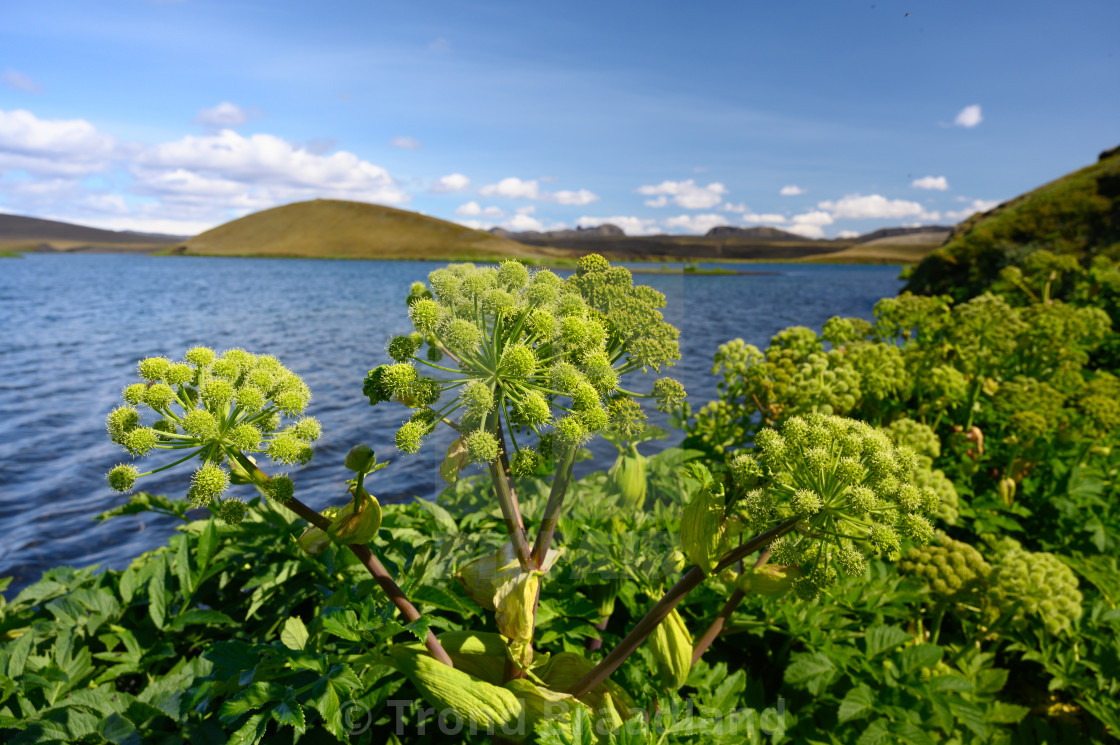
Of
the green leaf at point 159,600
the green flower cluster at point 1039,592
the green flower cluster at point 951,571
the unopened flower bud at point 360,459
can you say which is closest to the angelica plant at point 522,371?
the unopened flower bud at point 360,459

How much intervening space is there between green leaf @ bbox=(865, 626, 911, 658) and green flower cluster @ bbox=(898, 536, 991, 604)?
22.5 inches

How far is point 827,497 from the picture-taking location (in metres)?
1.42

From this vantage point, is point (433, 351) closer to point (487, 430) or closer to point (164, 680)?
point (487, 430)

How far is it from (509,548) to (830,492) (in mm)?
→ 846

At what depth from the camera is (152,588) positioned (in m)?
2.30

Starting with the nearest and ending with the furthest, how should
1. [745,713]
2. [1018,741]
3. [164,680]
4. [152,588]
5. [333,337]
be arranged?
1. [745,713]
2. [164,680]
3. [152,588]
4. [1018,741]
5. [333,337]

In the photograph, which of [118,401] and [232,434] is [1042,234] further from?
[118,401]

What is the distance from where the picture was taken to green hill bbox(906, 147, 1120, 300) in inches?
587

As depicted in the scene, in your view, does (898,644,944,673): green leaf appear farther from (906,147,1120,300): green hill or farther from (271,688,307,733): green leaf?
(906,147,1120,300): green hill

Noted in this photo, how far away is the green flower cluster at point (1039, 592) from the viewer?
8.93ft

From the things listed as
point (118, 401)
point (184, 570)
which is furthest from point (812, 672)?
point (118, 401)

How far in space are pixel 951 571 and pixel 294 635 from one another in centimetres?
289

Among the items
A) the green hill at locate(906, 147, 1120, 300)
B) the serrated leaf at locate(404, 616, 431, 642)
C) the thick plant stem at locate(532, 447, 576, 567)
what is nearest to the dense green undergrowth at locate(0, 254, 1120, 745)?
the serrated leaf at locate(404, 616, 431, 642)

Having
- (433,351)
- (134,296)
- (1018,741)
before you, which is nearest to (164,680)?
(433,351)
